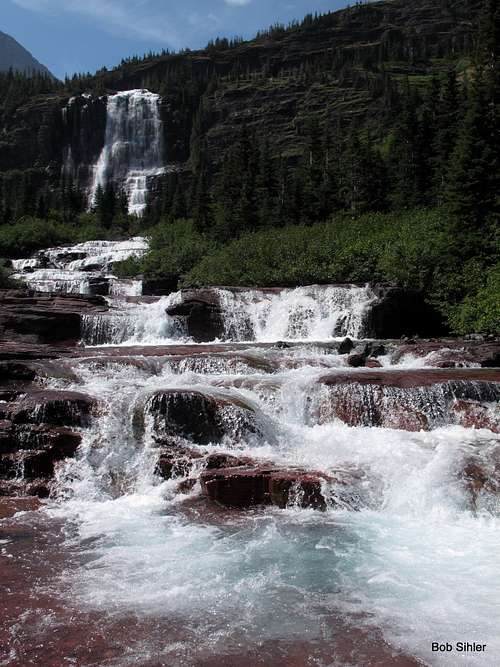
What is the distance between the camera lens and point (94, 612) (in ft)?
19.5

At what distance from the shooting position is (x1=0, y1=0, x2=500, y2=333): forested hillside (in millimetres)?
29503

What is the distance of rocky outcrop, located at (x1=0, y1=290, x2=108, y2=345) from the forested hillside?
12.4 meters

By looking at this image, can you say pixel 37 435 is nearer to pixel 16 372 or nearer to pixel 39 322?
pixel 16 372

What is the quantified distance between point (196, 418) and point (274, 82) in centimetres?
10198

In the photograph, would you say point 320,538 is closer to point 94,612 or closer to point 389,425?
point 94,612

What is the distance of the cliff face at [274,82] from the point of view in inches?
3519

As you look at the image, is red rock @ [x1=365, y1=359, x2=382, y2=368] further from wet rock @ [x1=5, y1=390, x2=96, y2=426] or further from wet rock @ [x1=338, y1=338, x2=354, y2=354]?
wet rock @ [x1=5, y1=390, x2=96, y2=426]

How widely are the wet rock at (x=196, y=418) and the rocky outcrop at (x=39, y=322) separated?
40.5 ft

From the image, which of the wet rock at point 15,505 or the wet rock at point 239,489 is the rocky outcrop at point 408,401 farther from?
the wet rock at point 15,505

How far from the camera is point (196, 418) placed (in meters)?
12.0

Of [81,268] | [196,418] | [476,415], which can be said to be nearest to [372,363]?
[476,415]

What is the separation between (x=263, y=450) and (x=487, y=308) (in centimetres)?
1268

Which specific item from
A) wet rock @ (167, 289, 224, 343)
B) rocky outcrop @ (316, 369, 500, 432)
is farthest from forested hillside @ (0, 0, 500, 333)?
rocky outcrop @ (316, 369, 500, 432)

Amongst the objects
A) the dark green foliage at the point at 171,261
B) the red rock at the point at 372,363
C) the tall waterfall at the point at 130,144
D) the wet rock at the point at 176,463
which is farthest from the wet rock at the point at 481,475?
the tall waterfall at the point at 130,144
